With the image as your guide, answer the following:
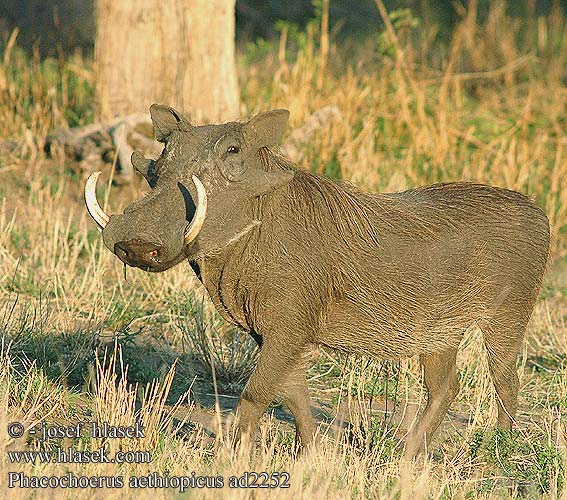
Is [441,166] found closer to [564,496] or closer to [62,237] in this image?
[62,237]

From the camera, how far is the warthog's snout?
12.1ft

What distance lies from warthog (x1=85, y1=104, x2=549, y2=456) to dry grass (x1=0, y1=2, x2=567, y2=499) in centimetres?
30

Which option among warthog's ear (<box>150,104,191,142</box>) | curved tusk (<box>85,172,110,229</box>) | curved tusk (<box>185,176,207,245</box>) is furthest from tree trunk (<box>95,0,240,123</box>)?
curved tusk (<box>185,176,207,245</box>)

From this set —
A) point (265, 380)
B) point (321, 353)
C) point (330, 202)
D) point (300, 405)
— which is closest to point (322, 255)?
point (330, 202)

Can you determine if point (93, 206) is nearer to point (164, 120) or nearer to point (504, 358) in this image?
point (164, 120)

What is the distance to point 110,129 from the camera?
8102 millimetres

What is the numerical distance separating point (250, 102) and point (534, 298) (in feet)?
15.6

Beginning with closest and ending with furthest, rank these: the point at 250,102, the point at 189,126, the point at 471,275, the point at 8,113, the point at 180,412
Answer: the point at 189,126
the point at 471,275
the point at 180,412
the point at 8,113
the point at 250,102

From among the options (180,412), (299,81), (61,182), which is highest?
(299,81)

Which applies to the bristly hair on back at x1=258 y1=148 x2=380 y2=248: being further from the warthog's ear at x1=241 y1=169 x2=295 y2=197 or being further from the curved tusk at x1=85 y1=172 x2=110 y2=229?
the curved tusk at x1=85 y1=172 x2=110 y2=229

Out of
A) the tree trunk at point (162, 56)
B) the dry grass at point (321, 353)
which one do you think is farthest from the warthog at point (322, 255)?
the tree trunk at point (162, 56)

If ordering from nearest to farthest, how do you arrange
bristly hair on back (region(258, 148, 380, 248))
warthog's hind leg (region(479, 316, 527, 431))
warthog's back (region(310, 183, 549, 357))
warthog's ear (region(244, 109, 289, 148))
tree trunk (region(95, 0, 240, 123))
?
warthog's ear (region(244, 109, 289, 148)), bristly hair on back (region(258, 148, 380, 248)), warthog's back (region(310, 183, 549, 357)), warthog's hind leg (region(479, 316, 527, 431)), tree trunk (region(95, 0, 240, 123))

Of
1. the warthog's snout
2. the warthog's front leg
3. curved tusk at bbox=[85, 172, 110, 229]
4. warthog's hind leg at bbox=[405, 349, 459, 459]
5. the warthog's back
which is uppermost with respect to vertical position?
curved tusk at bbox=[85, 172, 110, 229]

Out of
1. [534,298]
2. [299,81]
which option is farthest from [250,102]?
[534,298]
